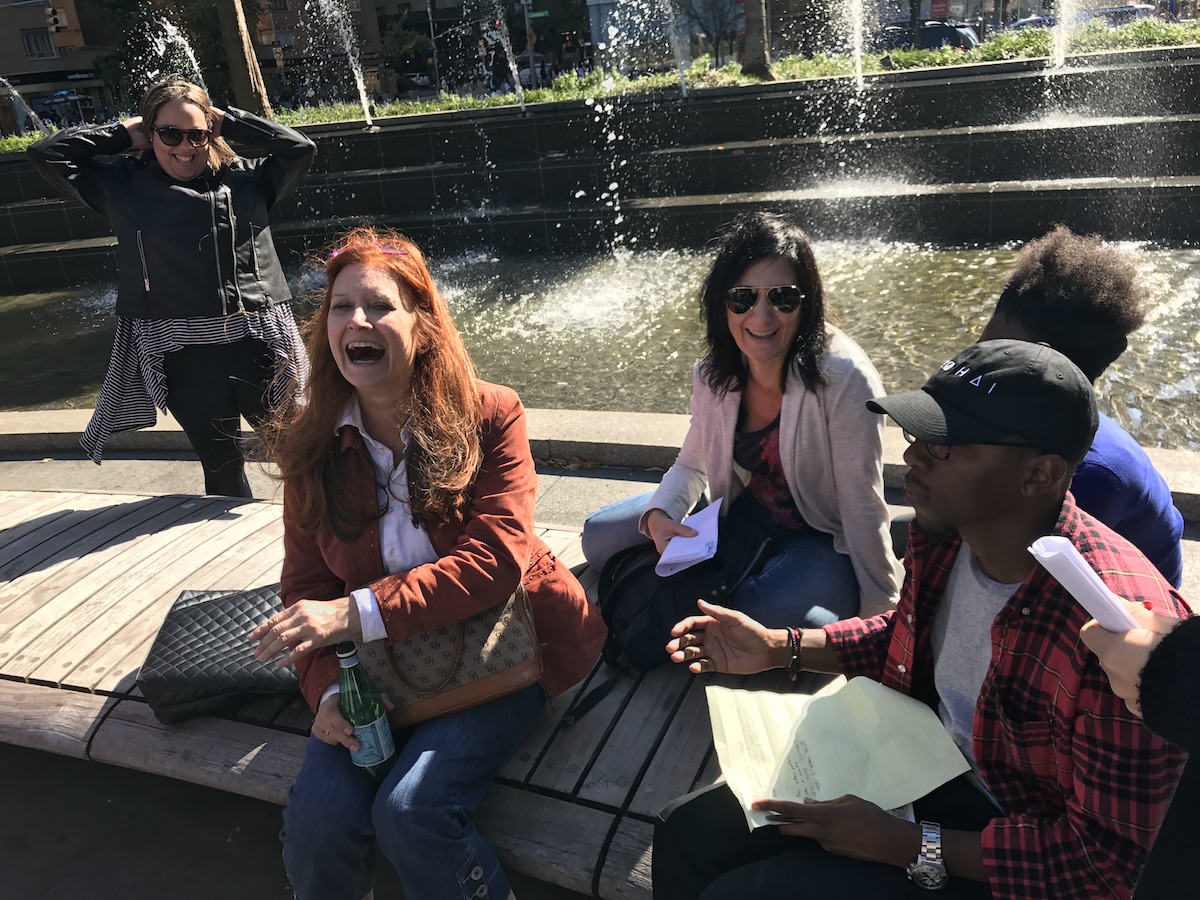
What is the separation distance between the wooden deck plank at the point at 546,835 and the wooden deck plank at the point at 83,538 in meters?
2.44

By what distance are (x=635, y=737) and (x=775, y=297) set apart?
1.40m

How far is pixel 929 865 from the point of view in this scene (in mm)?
1641

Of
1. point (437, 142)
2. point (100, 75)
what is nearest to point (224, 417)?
point (437, 142)

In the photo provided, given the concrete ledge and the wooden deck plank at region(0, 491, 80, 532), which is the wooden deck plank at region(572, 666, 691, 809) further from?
the wooden deck plank at region(0, 491, 80, 532)

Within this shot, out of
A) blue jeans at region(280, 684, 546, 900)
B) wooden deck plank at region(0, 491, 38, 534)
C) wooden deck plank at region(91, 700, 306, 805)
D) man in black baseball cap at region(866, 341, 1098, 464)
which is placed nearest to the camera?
man in black baseball cap at region(866, 341, 1098, 464)

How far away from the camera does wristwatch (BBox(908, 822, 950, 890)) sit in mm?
1639

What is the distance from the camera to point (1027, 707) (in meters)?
1.61

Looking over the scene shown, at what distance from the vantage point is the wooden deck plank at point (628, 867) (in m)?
2.09

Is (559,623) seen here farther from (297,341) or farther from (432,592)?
(297,341)

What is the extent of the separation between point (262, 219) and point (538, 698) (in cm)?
307

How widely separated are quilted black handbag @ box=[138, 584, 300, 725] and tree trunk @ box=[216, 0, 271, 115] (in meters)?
14.1

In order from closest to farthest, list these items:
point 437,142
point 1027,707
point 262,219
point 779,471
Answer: point 1027,707 → point 779,471 → point 262,219 → point 437,142

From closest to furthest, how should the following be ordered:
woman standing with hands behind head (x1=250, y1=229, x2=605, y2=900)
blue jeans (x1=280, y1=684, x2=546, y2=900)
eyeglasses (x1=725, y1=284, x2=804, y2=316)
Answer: blue jeans (x1=280, y1=684, x2=546, y2=900), woman standing with hands behind head (x1=250, y1=229, x2=605, y2=900), eyeglasses (x1=725, y1=284, x2=804, y2=316)

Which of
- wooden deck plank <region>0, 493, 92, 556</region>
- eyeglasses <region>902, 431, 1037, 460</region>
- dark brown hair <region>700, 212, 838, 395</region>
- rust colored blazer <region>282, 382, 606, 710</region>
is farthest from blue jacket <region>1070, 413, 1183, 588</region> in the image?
wooden deck plank <region>0, 493, 92, 556</region>
